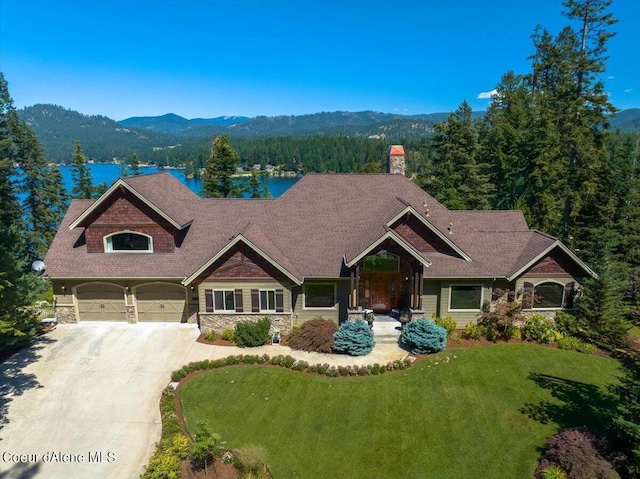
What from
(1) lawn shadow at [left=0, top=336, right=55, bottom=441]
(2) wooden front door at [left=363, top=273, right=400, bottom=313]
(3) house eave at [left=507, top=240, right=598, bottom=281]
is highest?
(3) house eave at [left=507, top=240, right=598, bottom=281]

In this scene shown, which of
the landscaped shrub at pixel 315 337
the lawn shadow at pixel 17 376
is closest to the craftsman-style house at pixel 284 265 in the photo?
the landscaped shrub at pixel 315 337

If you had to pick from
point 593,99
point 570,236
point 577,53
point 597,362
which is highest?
point 577,53

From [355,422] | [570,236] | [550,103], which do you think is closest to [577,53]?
[550,103]

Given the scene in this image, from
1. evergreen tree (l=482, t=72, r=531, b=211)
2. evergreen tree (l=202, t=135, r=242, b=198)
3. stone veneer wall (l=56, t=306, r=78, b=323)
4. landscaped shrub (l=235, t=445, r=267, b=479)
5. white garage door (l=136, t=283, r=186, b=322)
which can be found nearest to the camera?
landscaped shrub (l=235, t=445, r=267, b=479)

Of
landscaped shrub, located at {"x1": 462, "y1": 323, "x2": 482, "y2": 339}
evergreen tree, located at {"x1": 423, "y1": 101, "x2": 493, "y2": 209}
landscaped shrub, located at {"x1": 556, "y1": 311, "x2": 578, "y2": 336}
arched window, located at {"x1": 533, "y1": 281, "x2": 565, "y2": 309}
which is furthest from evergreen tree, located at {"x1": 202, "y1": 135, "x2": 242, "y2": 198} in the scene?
landscaped shrub, located at {"x1": 556, "y1": 311, "x2": 578, "y2": 336}

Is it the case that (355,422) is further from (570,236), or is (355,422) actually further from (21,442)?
(570,236)

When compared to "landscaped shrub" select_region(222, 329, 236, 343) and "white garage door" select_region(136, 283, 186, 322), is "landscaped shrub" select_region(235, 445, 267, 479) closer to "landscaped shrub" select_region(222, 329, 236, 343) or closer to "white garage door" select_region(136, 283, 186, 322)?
"landscaped shrub" select_region(222, 329, 236, 343)

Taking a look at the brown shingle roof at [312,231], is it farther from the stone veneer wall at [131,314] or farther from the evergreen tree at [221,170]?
the evergreen tree at [221,170]
